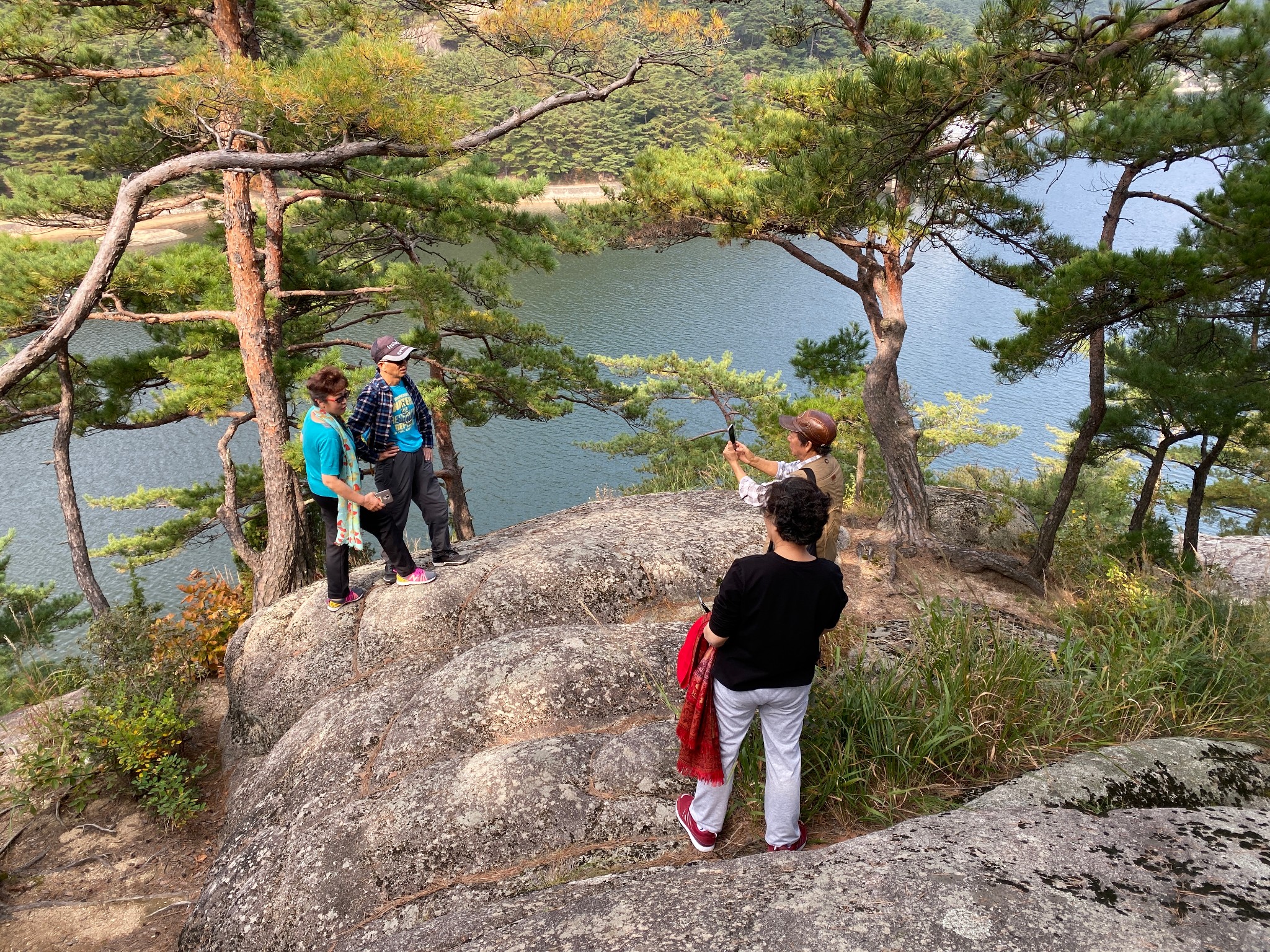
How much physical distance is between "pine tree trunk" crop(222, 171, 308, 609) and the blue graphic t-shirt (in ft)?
8.89

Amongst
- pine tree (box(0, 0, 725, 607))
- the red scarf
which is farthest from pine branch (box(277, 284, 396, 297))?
the red scarf

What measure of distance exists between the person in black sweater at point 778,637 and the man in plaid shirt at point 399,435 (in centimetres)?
301

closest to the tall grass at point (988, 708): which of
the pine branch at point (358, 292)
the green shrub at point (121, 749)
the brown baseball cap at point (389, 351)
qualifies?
the brown baseball cap at point (389, 351)

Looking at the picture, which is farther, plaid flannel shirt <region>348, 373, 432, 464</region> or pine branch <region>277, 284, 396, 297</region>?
pine branch <region>277, 284, 396, 297</region>

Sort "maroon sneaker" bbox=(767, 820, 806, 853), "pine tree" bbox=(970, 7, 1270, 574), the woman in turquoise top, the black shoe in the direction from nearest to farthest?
"maroon sneaker" bbox=(767, 820, 806, 853) < the woman in turquoise top < "pine tree" bbox=(970, 7, 1270, 574) < the black shoe

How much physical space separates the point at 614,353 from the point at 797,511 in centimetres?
2219

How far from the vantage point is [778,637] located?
93.9 inches

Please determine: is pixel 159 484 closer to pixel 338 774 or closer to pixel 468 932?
pixel 338 774

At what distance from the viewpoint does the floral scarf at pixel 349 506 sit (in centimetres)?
466

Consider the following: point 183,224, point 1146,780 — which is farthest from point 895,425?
point 183,224

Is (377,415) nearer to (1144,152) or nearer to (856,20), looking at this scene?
(856,20)

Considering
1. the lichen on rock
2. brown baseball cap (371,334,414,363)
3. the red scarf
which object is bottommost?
the lichen on rock

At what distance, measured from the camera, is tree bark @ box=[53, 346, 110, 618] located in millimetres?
8602

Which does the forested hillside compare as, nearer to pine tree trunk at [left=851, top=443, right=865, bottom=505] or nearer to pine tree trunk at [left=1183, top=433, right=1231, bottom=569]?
pine tree trunk at [left=851, top=443, right=865, bottom=505]
